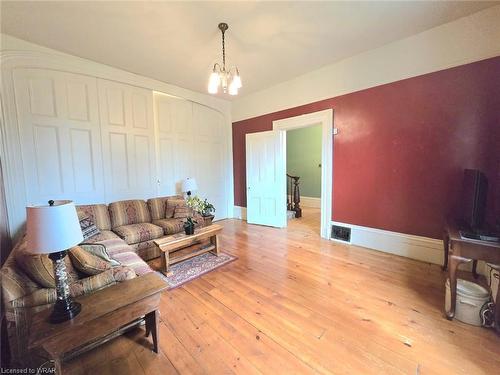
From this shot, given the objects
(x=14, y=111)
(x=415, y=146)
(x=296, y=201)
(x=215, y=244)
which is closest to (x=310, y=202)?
(x=296, y=201)

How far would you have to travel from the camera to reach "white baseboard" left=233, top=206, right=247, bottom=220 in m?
5.44

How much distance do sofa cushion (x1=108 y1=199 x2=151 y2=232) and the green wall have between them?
4990 mm

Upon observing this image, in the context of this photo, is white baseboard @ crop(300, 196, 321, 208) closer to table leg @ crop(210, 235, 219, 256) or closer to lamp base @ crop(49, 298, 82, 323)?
table leg @ crop(210, 235, 219, 256)

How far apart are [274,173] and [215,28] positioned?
2728 mm

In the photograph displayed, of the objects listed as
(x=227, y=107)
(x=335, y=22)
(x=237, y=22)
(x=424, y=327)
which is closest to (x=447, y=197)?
(x=424, y=327)

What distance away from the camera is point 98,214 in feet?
10.3

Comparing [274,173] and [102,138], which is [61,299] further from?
[274,173]

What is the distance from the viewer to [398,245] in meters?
3.06

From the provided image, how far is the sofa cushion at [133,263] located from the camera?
1997 millimetres

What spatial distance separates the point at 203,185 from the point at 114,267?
133 inches

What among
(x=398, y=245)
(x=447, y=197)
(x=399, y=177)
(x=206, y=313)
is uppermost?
(x=399, y=177)

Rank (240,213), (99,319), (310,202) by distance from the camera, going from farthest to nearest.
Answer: (310,202) < (240,213) < (99,319)

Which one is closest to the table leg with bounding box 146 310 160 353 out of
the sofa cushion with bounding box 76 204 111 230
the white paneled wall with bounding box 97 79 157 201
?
the sofa cushion with bounding box 76 204 111 230

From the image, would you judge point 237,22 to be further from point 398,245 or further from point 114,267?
point 398,245
